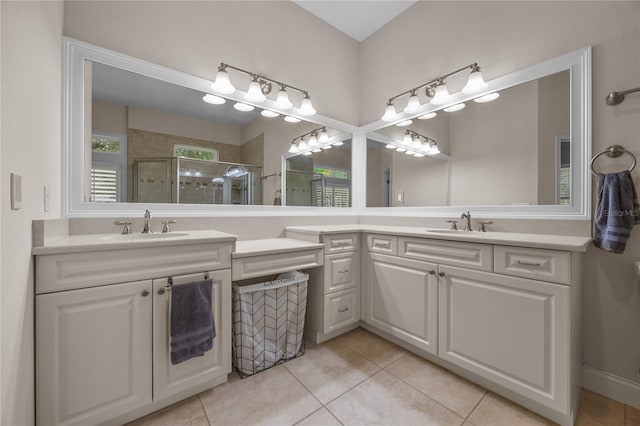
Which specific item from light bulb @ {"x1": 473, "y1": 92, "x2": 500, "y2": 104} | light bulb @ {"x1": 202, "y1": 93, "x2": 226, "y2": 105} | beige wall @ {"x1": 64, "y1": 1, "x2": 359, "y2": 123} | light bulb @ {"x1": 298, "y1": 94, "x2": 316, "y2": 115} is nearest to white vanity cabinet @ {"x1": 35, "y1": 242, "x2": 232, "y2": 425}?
light bulb @ {"x1": 202, "y1": 93, "x2": 226, "y2": 105}

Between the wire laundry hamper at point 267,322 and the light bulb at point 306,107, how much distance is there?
4.81 ft

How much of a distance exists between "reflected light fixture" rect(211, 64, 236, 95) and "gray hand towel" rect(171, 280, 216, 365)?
1.39 metres

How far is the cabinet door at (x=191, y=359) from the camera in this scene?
1313 mm

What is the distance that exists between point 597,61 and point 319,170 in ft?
6.63

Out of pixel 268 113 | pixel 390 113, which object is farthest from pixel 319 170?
pixel 390 113

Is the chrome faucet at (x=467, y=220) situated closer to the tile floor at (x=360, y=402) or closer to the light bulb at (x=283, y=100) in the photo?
the tile floor at (x=360, y=402)

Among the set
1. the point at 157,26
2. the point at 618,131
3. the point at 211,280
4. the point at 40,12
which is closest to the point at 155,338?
the point at 211,280

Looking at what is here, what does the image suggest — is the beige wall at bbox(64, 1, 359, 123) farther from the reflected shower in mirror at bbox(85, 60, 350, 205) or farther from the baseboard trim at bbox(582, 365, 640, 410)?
the baseboard trim at bbox(582, 365, 640, 410)

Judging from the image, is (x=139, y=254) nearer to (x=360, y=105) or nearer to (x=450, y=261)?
(x=450, y=261)

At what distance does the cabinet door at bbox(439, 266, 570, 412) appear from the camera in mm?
1250

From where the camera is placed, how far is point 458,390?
1.52 m

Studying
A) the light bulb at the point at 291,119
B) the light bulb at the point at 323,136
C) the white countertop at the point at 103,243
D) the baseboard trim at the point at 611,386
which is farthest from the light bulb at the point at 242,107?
the baseboard trim at the point at 611,386

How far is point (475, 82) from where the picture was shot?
1915 millimetres

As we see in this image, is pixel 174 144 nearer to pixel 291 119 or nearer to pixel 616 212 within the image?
pixel 291 119
